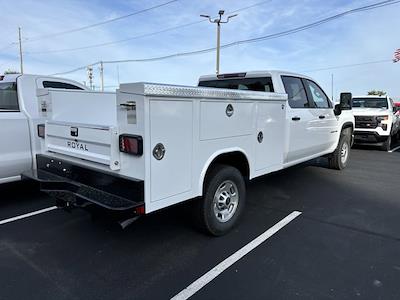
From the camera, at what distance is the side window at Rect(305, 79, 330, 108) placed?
612 centimetres

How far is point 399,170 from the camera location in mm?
8188

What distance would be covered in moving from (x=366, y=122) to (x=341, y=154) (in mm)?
4018

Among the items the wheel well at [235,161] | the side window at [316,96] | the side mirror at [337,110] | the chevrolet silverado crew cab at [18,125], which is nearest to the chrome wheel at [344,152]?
the side mirror at [337,110]

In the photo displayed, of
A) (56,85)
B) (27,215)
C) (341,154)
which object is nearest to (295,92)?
(341,154)

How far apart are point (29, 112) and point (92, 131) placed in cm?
232

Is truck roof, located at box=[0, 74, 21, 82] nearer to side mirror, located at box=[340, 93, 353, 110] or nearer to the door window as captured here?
the door window

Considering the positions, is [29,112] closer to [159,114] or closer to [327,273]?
[159,114]

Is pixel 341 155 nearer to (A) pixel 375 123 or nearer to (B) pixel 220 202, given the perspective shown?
(A) pixel 375 123

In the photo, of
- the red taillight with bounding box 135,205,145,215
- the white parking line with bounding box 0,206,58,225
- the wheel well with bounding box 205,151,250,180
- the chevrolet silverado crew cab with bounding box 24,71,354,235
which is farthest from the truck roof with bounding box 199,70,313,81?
the white parking line with bounding box 0,206,58,225

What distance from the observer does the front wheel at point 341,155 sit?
307 inches

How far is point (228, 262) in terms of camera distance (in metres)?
3.50

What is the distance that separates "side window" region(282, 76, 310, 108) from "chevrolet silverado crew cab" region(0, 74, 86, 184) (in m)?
3.63

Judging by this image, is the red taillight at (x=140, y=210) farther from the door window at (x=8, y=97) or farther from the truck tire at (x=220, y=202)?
the door window at (x=8, y=97)

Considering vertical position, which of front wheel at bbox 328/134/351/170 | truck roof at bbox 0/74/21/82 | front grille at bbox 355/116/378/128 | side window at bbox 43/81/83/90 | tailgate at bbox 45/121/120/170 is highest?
truck roof at bbox 0/74/21/82
